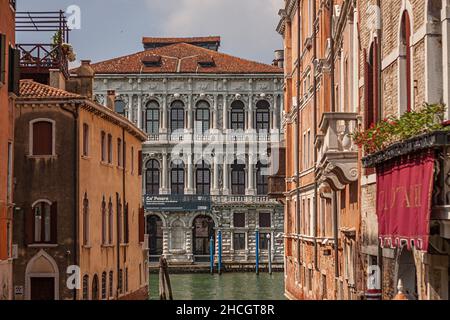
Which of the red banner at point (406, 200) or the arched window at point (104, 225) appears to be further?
the arched window at point (104, 225)

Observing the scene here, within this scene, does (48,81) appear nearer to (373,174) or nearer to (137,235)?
(137,235)

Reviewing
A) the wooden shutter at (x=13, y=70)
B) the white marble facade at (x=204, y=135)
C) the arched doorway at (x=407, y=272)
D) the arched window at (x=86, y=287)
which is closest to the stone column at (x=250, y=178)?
the white marble facade at (x=204, y=135)

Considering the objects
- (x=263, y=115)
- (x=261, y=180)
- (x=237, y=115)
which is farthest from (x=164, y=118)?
(x=261, y=180)

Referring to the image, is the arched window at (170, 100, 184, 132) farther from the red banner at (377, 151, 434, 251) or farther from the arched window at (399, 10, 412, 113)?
the arched window at (399, 10, 412, 113)

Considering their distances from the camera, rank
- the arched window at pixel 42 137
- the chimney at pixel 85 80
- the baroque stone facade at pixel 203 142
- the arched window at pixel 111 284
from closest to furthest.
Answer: the arched window at pixel 42 137 → the arched window at pixel 111 284 → the chimney at pixel 85 80 → the baroque stone facade at pixel 203 142

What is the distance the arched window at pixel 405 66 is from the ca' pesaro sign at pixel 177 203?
44366mm

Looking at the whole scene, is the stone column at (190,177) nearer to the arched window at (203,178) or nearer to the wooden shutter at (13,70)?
the arched window at (203,178)

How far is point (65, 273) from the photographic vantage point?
24.3 metres

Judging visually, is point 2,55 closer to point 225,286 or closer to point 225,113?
point 225,286

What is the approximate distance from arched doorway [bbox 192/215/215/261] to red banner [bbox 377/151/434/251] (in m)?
44.9

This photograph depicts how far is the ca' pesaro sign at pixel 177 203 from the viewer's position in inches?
2208

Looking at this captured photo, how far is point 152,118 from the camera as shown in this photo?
188ft

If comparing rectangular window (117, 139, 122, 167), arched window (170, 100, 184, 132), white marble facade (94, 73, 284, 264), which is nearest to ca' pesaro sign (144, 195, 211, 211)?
white marble facade (94, 73, 284, 264)

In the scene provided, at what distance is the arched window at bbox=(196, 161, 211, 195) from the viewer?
187 feet
